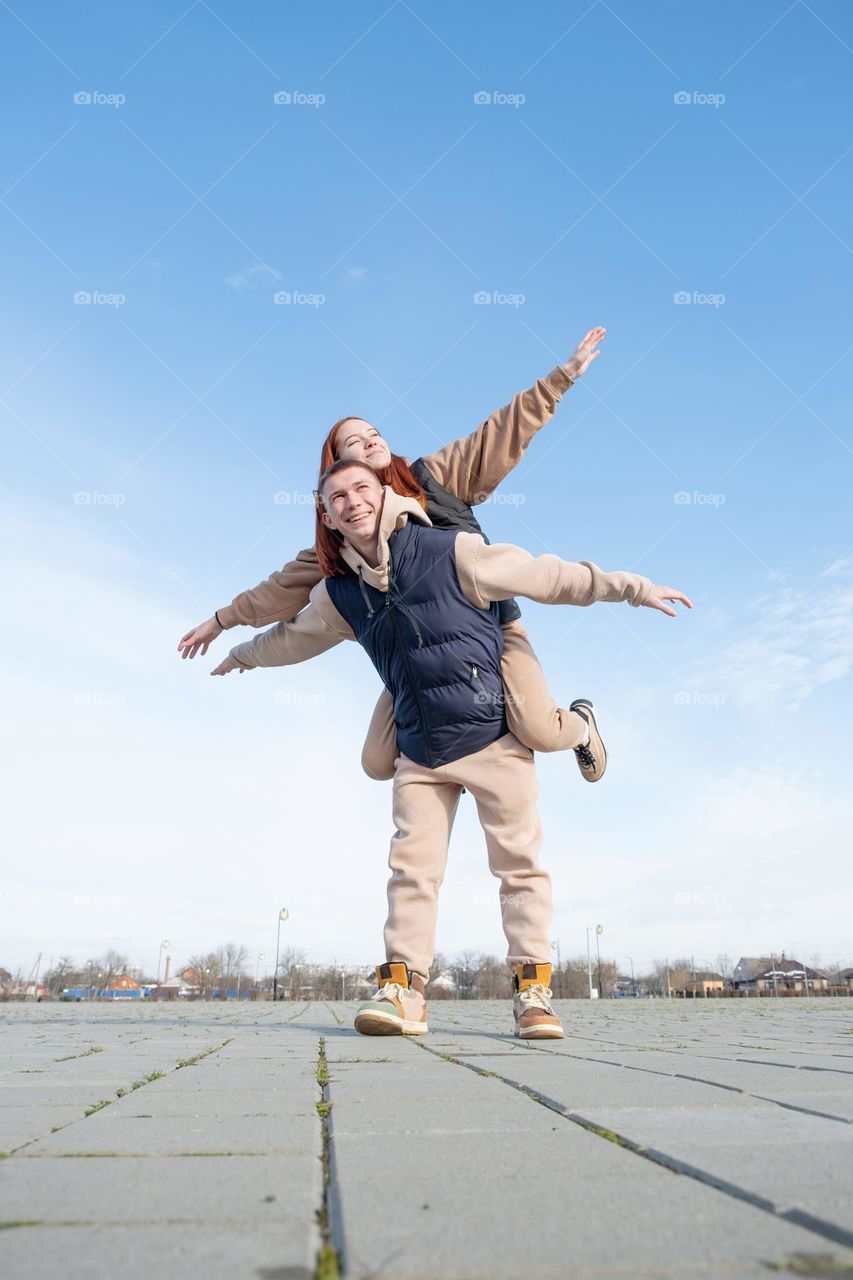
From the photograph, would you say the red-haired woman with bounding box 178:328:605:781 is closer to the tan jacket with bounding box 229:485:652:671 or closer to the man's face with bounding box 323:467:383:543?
the man's face with bounding box 323:467:383:543

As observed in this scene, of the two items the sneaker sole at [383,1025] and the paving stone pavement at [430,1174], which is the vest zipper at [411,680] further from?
the paving stone pavement at [430,1174]

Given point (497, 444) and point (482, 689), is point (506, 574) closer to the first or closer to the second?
point (482, 689)

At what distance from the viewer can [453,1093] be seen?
79.0 inches

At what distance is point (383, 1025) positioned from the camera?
12.3 ft

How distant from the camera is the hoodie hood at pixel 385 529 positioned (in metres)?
3.82

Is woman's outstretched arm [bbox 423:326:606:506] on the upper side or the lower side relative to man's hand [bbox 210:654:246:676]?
upper

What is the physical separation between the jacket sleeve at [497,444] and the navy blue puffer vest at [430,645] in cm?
54

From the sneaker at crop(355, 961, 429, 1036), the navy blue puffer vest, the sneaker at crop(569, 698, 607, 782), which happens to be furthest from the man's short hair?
the sneaker at crop(355, 961, 429, 1036)

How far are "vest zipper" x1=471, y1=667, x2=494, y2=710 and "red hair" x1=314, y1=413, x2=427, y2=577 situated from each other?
2.63 ft

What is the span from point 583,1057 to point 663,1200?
2.08m

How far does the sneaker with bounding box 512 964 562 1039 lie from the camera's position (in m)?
3.83

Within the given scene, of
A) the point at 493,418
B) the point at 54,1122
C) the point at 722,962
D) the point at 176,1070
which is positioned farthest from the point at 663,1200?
the point at 722,962

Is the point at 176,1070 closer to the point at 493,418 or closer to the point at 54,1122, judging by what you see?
the point at 54,1122

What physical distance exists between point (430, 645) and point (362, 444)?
112cm
